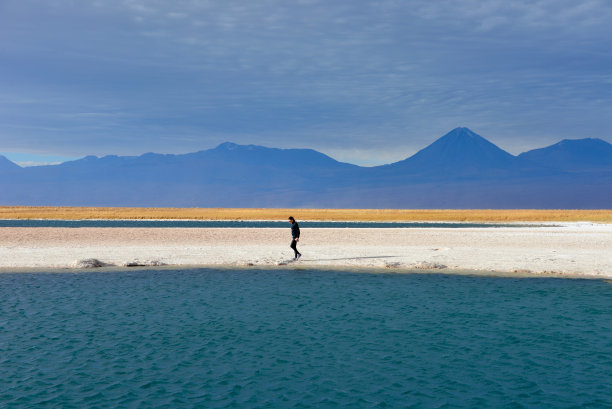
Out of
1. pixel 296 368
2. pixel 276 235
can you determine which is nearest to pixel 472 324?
pixel 296 368

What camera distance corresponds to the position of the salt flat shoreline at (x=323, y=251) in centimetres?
3045

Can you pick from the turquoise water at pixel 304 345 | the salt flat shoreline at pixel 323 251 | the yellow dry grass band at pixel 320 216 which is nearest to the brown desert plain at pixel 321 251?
the salt flat shoreline at pixel 323 251

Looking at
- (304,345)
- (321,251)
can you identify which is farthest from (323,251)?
(304,345)

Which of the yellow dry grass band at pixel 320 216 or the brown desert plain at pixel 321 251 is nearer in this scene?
the brown desert plain at pixel 321 251

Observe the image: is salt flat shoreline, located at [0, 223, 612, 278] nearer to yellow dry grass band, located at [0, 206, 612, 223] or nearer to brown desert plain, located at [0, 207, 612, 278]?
brown desert plain, located at [0, 207, 612, 278]

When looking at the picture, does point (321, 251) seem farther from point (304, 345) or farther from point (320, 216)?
point (320, 216)

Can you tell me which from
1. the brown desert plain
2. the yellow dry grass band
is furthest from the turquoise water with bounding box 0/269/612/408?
the yellow dry grass band

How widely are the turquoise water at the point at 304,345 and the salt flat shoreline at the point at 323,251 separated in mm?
6096

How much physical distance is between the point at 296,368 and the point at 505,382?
483 centimetres

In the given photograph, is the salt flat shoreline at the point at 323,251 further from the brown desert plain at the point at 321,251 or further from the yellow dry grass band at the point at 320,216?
the yellow dry grass band at the point at 320,216

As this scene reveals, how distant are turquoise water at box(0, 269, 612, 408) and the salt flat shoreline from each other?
610cm

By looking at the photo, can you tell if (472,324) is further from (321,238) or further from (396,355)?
(321,238)

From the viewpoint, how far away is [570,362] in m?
13.3

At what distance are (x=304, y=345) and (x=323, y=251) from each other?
23.1 m
